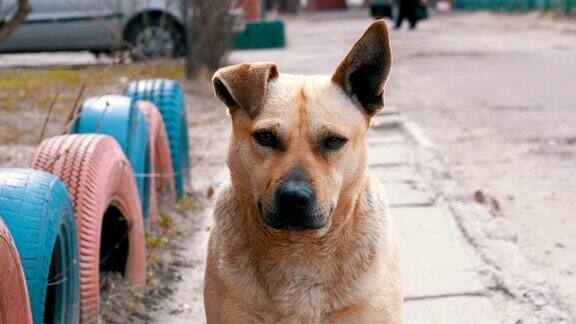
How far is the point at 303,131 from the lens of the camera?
333 centimetres

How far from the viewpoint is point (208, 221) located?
6.55m

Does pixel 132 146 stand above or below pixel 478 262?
above

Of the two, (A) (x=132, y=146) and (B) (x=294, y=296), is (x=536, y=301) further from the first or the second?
(A) (x=132, y=146)

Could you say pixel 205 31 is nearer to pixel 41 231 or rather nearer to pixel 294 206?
pixel 41 231

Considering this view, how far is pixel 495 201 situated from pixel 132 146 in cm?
269

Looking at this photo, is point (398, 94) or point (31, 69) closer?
point (398, 94)

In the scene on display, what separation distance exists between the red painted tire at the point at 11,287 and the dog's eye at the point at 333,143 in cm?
111

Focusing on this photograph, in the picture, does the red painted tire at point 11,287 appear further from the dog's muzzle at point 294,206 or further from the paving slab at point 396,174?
the paving slab at point 396,174

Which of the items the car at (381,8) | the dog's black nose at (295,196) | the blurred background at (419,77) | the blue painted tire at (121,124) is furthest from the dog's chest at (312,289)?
the car at (381,8)

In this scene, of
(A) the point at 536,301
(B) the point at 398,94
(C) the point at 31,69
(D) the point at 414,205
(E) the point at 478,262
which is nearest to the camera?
(A) the point at 536,301

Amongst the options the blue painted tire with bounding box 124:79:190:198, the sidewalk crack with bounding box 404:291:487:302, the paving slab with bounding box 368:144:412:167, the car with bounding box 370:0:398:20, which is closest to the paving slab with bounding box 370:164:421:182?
the paving slab with bounding box 368:144:412:167

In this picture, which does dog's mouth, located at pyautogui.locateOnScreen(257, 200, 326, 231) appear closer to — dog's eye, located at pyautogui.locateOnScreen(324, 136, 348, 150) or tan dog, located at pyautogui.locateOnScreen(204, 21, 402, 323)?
tan dog, located at pyautogui.locateOnScreen(204, 21, 402, 323)

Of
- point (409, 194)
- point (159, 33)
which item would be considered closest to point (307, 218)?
point (409, 194)

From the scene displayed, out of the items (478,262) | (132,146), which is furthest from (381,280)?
(132,146)
